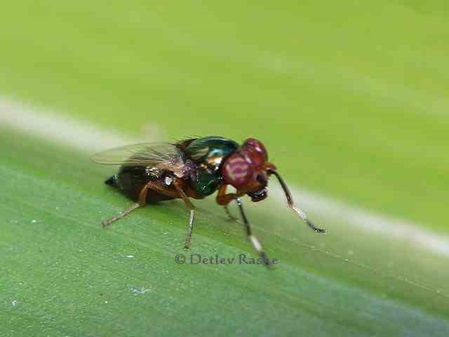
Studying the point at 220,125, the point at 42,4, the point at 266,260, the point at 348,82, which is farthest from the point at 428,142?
the point at 42,4

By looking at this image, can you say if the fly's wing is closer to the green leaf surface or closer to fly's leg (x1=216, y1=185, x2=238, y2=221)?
fly's leg (x1=216, y1=185, x2=238, y2=221)

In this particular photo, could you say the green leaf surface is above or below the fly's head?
below

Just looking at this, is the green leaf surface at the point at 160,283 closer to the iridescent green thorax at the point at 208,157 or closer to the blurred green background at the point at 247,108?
the blurred green background at the point at 247,108

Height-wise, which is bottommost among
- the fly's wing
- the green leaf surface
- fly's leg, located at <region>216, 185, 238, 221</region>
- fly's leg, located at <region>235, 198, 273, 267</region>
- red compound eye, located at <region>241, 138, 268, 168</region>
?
the green leaf surface

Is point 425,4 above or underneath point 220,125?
above

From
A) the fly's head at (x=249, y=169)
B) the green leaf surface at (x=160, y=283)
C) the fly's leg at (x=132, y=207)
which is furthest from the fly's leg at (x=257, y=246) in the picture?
the fly's leg at (x=132, y=207)

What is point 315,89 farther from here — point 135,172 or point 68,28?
point 68,28

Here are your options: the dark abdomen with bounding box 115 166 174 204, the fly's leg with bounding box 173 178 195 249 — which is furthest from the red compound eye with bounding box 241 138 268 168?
the dark abdomen with bounding box 115 166 174 204
